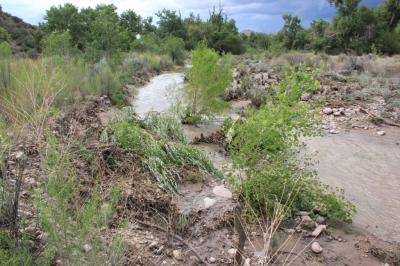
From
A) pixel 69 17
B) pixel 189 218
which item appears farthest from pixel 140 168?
pixel 69 17

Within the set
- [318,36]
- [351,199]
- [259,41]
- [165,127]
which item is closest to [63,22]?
[165,127]

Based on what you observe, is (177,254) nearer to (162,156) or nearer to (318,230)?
(318,230)

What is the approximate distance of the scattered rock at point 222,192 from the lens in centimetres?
455

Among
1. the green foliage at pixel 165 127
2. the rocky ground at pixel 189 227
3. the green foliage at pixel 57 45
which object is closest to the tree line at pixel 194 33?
the green foliage at pixel 57 45

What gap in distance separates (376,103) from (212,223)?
793cm

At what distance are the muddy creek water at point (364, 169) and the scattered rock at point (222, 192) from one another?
0.96 m

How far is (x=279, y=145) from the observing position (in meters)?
3.60

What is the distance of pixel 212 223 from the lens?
3902 millimetres

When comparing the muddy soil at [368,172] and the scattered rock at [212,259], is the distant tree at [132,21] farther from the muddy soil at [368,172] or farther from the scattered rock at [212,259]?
the scattered rock at [212,259]

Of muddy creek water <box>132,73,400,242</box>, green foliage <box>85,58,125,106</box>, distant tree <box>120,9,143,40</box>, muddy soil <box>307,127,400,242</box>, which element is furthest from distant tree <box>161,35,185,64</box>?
muddy soil <box>307,127,400,242</box>

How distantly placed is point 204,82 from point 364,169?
13.1 feet

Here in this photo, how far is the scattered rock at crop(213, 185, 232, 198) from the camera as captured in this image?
455cm

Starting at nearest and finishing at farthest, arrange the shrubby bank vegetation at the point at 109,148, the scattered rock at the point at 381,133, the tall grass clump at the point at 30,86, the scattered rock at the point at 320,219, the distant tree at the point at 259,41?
the shrubby bank vegetation at the point at 109,148 → the scattered rock at the point at 320,219 → the tall grass clump at the point at 30,86 → the scattered rock at the point at 381,133 → the distant tree at the point at 259,41

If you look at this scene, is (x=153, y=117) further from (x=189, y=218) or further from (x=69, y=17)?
(x=69, y=17)
